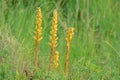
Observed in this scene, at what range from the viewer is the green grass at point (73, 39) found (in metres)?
3.51

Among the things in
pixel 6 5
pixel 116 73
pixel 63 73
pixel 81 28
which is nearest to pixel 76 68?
pixel 63 73

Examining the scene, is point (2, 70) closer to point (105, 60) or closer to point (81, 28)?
point (105, 60)

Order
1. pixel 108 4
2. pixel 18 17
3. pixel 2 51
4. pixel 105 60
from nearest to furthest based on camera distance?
pixel 2 51
pixel 105 60
pixel 18 17
pixel 108 4

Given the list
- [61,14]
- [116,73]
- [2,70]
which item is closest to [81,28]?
[61,14]

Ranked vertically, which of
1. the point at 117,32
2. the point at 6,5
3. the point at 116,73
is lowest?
the point at 116,73

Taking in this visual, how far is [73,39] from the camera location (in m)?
4.56

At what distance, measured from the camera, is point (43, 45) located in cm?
430

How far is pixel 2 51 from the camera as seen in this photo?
3.63m

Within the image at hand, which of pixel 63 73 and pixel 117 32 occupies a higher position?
pixel 117 32

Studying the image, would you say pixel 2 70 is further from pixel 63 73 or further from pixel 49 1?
pixel 49 1

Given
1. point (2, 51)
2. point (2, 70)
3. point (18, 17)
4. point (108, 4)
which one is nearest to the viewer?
point (2, 70)

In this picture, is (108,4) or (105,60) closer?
(105,60)

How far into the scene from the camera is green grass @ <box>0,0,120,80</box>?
138 inches

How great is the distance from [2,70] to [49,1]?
75.8 inches
